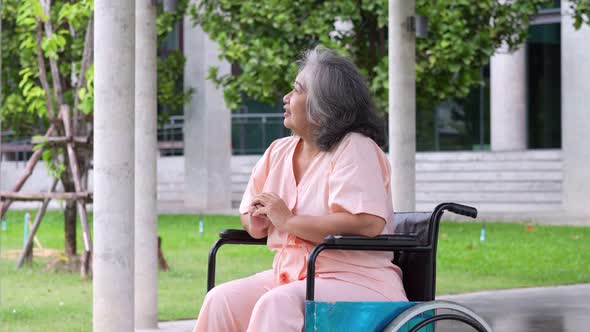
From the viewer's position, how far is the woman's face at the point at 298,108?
432cm

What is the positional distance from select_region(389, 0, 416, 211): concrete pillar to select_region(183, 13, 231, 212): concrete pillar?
2050 cm

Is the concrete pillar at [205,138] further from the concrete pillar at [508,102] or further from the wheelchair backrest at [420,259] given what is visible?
the wheelchair backrest at [420,259]

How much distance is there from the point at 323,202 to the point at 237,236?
489 mm

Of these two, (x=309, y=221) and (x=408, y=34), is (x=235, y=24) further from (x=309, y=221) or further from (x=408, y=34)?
(x=309, y=221)

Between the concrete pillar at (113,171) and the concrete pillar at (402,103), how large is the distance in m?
3.06

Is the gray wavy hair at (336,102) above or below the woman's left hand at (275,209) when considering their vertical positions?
above

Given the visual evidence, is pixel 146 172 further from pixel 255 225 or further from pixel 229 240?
pixel 255 225

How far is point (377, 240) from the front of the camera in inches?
159

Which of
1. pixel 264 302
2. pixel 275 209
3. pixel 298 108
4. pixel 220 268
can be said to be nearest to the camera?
pixel 264 302

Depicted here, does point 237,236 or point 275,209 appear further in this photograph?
point 237,236

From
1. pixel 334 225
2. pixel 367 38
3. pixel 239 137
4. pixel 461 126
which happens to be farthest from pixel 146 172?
pixel 461 126

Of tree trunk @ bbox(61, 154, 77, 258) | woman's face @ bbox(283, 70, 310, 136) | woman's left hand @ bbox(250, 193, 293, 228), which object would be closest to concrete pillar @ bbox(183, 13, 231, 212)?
tree trunk @ bbox(61, 154, 77, 258)

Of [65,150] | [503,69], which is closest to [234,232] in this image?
[65,150]

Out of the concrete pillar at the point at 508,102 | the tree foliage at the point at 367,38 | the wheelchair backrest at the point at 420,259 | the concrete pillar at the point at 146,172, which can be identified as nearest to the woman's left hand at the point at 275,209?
the wheelchair backrest at the point at 420,259
